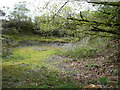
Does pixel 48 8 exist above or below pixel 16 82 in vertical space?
above

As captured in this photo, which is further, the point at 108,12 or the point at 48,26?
the point at 48,26

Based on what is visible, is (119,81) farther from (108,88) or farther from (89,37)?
(89,37)

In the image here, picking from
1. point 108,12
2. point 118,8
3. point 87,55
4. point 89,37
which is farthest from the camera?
point 87,55

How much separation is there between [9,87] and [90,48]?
1365 centimetres

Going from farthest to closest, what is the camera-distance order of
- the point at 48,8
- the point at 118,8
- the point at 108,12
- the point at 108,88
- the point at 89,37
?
the point at 89,37
the point at 48,8
the point at 108,12
the point at 118,8
the point at 108,88

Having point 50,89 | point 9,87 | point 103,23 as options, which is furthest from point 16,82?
point 103,23

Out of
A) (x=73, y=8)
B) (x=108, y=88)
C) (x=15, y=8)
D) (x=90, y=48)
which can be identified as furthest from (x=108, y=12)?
(x=15, y=8)

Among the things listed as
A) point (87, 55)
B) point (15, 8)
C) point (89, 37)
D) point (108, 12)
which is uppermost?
point (15, 8)

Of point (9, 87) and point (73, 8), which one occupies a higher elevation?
point (73, 8)

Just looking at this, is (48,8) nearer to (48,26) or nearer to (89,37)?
(48,26)

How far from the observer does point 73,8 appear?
11211 mm

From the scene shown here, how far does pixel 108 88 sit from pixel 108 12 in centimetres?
542

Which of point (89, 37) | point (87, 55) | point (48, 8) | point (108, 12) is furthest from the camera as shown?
point (87, 55)

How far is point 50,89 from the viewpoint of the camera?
802 centimetres
